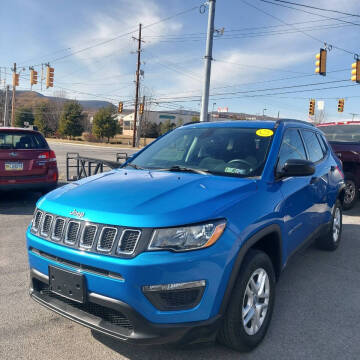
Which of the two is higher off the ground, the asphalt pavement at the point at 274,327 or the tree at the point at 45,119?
the tree at the point at 45,119

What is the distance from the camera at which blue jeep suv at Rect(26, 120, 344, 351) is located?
211 cm

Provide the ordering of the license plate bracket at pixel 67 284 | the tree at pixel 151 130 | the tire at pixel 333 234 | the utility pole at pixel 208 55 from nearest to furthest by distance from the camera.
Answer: the license plate bracket at pixel 67 284, the tire at pixel 333 234, the utility pole at pixel 208 55, the tree at pixel 151 130

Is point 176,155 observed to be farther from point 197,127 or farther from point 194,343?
point 194,343

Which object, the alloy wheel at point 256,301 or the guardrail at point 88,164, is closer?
the alloy wheel at point 256,301

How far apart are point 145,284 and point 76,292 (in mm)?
510

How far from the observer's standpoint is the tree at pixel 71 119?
187 ft

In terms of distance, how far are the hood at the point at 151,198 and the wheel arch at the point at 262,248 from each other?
1.04 ft

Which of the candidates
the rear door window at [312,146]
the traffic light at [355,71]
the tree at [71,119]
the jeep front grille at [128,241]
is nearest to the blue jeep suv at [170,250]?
the jeep front grille at [128,241]

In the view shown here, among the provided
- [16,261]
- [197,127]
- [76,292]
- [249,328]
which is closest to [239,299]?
[249,328]

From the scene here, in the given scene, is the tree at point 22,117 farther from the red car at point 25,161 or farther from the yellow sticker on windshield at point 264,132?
the yellow sticker on windshield at point 264,132

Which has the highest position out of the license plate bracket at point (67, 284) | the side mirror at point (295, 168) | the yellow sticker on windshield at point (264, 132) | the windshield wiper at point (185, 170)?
the yellow sticker on windshield at point (264, 132)

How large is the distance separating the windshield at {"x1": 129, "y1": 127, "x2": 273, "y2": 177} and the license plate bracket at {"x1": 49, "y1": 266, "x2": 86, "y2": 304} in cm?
139

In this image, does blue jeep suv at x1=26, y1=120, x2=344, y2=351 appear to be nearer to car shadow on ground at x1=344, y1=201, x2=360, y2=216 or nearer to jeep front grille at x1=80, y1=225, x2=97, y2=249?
jeep front grille at x1=80, y1=225, x2=97, y2=249

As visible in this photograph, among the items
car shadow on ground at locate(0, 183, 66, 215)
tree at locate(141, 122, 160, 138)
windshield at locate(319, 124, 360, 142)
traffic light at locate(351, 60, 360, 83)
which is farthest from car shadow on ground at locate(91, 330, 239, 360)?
tree at locate(141, 122, 160, 138)
